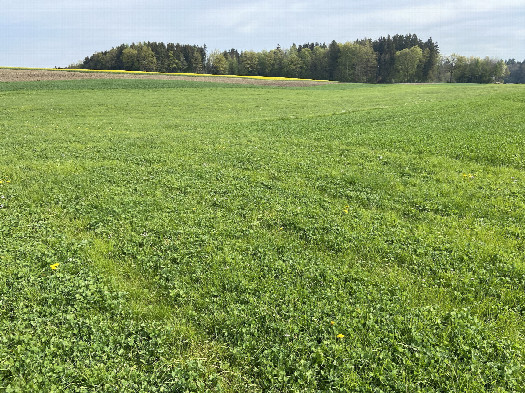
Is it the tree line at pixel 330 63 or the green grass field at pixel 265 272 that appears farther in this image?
the tree line at pixel 330 63

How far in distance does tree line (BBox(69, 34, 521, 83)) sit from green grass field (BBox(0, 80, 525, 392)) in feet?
383

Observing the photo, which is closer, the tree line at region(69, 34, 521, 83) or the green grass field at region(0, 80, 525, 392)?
the green grass field at region(0, 80, 525, 392)

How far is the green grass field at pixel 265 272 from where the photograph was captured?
3.97m

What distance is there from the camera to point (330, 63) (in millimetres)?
120375

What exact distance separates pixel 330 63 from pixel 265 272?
417 ft

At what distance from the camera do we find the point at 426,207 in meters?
8.02

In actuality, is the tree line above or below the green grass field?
above

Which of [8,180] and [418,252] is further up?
[8,180]

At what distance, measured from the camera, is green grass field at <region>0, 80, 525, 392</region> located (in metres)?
3.97

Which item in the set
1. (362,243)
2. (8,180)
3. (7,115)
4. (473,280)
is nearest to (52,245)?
(8,180)

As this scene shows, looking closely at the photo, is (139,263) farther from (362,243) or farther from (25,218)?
(362,243)

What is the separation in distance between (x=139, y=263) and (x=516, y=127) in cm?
1717

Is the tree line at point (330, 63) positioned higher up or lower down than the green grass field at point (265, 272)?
higher up

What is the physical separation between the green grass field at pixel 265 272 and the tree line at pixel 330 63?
117 meters
